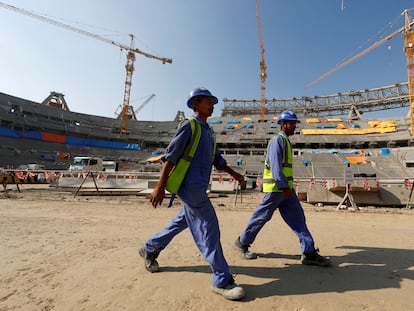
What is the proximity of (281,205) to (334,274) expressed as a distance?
0.95m

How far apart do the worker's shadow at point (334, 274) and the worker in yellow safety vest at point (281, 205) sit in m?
0.24

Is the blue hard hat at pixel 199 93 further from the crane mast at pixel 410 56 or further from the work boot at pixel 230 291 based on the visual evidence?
the crane mast at pixel 410 56

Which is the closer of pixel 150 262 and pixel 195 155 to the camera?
pixel 195 155

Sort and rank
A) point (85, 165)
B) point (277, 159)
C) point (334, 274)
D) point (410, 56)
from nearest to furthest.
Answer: point (334, 274), point (277, 159), point (85, 165), point (410, 56)

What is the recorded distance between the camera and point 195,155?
2316mm

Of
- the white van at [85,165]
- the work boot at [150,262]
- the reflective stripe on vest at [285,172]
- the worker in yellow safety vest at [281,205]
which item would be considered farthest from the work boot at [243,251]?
the white van at [85,165]

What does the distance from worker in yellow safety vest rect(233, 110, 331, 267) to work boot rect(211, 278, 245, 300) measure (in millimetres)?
1025

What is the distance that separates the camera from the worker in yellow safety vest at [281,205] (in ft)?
9.39

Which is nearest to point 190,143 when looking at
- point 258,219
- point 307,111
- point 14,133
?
point 258,219

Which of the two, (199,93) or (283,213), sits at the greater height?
(199,93)

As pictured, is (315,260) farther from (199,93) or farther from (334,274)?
(199,93)

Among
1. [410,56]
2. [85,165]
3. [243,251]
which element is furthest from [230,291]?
[410,56]

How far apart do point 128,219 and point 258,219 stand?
3.87 metres

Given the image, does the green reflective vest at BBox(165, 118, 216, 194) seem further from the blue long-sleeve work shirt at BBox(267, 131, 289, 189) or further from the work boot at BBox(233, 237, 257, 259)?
the work boot at BBox(233, 237, 257, 259)
